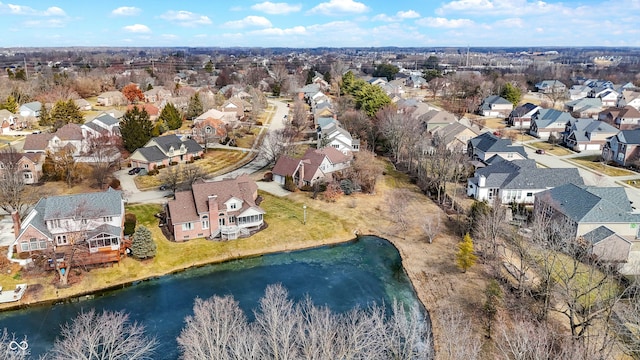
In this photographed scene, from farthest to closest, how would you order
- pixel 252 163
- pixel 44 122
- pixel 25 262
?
pixel 44 122, pixel 252 163, pixel 25 262

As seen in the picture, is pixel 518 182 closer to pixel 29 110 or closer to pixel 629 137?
pixel 629 137

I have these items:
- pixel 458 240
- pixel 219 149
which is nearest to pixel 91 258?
pixel 458 240

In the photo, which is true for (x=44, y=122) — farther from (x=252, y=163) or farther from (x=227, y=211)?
(x=227, y=211)

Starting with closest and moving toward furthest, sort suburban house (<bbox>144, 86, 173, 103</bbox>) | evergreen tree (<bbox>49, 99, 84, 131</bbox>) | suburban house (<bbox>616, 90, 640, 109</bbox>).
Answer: evergreen tree (<bbox>49, 99, 84, 131</bbox>) < suburban house (<bbox>144, 86, 173, 103</bbox>) < suburban house (<bbox>616, 90, 640, 109</bbox>)

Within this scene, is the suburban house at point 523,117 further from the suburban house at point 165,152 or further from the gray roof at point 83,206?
the gray roof at point 83,206

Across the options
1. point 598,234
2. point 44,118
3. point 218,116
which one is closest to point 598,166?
point 598,234

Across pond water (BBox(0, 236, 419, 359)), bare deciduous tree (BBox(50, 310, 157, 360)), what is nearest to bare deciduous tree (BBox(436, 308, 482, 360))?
pond water (BBox(0, 236, 419, 359))

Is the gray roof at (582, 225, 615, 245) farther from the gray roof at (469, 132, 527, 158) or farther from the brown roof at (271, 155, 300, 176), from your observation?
the brown roof at (271, 155, 300, 176)
